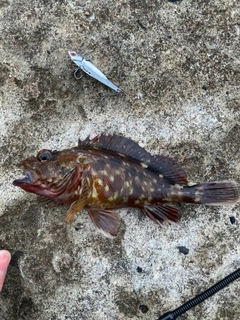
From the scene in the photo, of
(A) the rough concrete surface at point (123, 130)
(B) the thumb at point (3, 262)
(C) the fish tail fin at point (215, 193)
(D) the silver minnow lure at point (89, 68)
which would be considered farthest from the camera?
(D) the silver minnow lure at point (89, 68)

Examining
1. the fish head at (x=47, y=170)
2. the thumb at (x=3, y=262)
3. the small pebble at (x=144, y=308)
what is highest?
the fish head at (x=47, y=170)

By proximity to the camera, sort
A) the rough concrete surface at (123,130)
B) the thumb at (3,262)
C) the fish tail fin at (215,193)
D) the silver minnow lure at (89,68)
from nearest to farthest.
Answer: the thumb at (3,262)
the fish tail fin at (215,193)
the rough concrete surface at (123,130)
the silver minnow lure at (89,68)

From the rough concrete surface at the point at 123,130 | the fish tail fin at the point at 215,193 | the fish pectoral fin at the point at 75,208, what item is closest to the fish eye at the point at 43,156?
the fish pectoral fin at the point at 75,208

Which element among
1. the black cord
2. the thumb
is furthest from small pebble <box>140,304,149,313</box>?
the thumb

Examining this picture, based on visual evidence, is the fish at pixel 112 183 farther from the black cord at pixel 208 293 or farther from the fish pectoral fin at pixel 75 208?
the black cord at pixel 208 293

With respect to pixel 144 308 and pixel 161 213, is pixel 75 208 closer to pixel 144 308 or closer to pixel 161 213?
pixel 161 213

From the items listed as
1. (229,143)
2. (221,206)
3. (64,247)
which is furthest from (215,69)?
(64,247)

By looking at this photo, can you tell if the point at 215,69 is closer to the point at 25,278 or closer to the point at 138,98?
the point at 138,98
